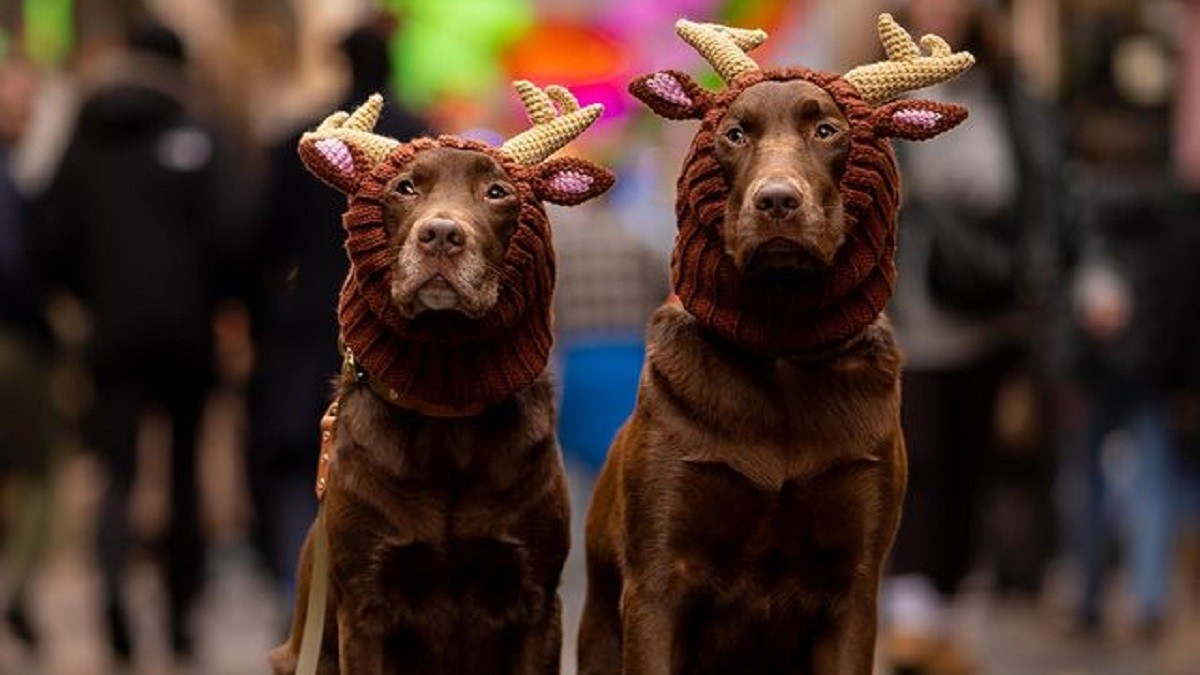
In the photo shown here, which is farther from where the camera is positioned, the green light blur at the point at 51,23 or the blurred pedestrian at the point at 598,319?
the green light blur at the point at 51,23

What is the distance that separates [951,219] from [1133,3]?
541 cm

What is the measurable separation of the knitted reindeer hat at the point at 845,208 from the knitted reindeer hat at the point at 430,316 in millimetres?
227

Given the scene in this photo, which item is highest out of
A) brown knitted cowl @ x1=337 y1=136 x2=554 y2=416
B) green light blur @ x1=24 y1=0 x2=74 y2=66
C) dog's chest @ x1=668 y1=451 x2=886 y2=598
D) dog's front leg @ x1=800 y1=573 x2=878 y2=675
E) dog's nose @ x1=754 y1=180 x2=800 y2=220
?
green light blur @ x1=24 y1=0 x2=74 y2=66

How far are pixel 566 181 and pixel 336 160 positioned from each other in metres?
0.45

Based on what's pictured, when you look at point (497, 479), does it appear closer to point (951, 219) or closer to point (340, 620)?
point (340, 620)

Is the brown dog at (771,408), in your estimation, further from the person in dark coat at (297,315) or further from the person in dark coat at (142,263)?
the person in dark coat at (142,263)

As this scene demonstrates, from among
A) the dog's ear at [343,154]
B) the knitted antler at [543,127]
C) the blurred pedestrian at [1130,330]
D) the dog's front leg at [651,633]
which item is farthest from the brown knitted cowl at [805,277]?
the blurred pedestrian at [1130,330]

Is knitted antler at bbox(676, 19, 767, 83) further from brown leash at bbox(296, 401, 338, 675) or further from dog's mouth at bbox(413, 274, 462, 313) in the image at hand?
brown leash at bbox(296, 401, 338, 675)

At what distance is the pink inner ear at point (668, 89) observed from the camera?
5.89 m

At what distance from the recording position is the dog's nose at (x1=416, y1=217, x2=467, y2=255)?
5.80 m

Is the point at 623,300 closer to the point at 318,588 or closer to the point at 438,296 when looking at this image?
the point at 318,588

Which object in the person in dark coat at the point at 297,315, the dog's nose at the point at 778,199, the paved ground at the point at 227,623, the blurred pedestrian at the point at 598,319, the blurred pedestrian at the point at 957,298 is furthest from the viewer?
the paved ground at the point at 227,623

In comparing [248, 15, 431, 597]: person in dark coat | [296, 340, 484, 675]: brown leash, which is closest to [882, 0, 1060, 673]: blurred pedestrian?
[248, 15, 431, 597]: person in dark coat

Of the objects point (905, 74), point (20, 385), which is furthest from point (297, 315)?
point (905, 74)
